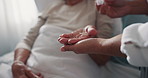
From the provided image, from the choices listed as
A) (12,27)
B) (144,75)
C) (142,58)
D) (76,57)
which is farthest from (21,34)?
Result: (142,58)

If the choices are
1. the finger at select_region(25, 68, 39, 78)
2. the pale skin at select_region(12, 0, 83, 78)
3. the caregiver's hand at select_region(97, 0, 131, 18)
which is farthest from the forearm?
the caregiver's hand at select_region(97, 0, 131, 18)

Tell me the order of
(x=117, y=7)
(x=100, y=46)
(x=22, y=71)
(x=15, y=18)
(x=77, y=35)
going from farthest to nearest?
1. (x=15, y=18)
2. (x=22, y=71)
3. (x=77, y=35)
4. (x=117, y=7)
5. (x=100, y=46)

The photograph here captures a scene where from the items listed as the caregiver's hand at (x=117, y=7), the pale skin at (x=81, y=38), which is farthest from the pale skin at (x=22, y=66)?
the caregiver's hand at (x=117, y=7)

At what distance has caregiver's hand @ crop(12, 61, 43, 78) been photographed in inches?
41.0

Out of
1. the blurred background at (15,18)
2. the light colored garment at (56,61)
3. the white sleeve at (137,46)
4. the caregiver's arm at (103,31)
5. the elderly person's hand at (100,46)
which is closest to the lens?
the white sleeve at (137,46)

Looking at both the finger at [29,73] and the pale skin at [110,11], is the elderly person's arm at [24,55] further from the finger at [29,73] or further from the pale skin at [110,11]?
the pale skin at [110,11]

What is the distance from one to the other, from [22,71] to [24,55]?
0.14 meters

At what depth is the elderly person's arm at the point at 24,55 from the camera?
106 cm

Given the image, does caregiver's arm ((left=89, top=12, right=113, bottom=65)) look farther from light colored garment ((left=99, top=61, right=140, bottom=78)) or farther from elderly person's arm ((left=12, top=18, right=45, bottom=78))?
elderly person's arm ((left=12, top=18, right=45, bottom=78))

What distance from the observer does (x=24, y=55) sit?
1.19m

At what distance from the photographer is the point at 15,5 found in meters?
1.54

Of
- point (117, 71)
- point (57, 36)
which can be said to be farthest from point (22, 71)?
point (117, 71)

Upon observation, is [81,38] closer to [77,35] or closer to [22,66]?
[77,35]

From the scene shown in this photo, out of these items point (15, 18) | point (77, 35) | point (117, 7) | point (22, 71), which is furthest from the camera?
point (15, 18)
